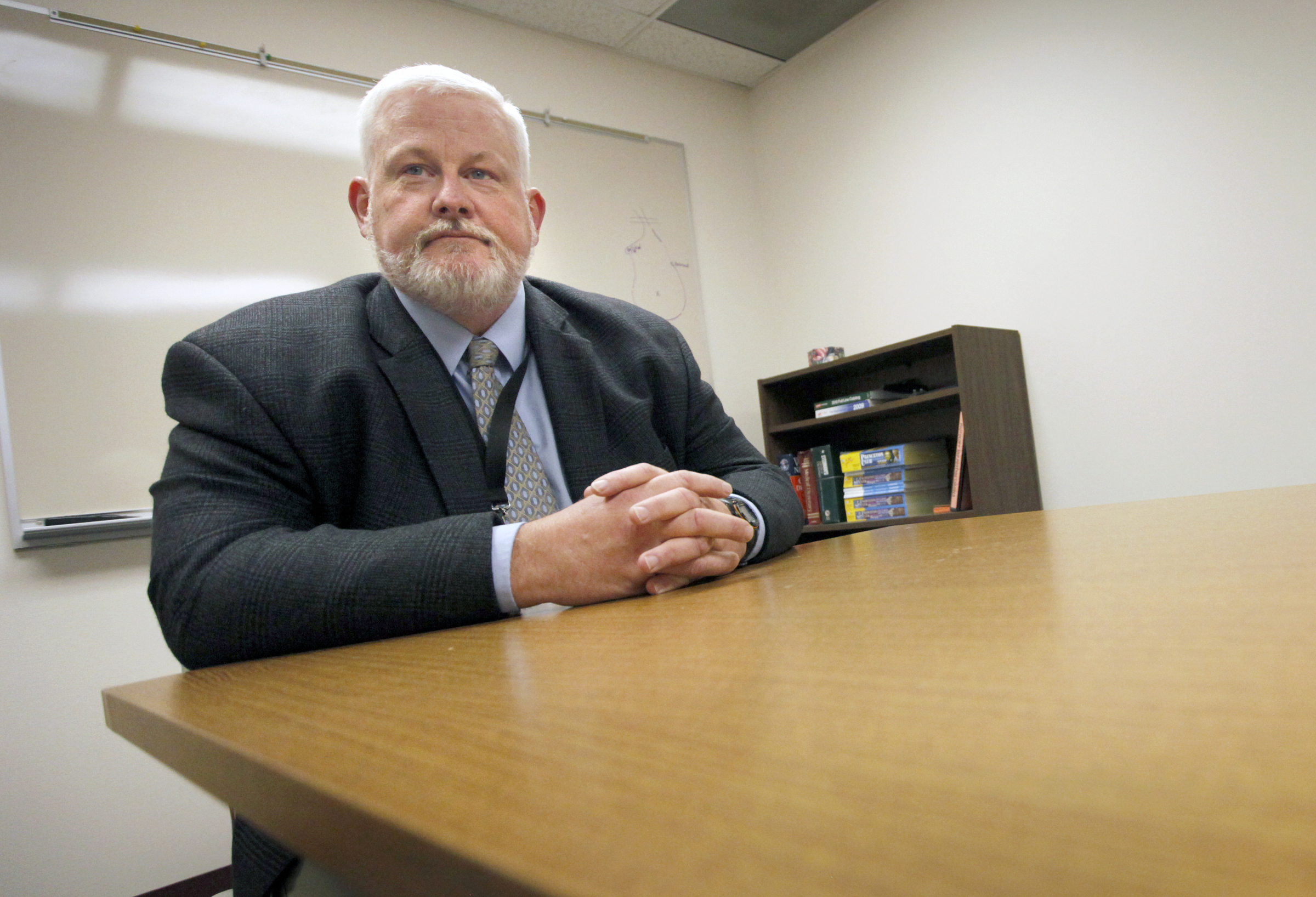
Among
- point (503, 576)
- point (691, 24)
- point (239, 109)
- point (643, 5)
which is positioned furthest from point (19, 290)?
point (691, 24)

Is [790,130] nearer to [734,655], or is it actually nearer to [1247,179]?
[1247,179]

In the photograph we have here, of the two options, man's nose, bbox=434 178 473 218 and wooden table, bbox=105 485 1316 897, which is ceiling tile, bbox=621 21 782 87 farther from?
wooden table, bbox=105 485 1316 897

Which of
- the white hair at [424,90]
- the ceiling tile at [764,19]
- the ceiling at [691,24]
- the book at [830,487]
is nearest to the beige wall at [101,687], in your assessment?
the ceiling at [691,24]

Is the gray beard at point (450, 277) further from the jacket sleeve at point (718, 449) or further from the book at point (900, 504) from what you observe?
the book at point (900, 504)

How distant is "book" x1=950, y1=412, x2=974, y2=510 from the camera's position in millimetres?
2758

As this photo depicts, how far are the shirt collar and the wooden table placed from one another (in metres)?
0.79

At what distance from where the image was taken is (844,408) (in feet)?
10.3

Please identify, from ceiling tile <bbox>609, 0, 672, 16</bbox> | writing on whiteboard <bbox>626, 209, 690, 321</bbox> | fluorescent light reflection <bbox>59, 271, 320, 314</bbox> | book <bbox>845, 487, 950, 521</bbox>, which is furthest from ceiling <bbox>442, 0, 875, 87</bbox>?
book <bbox>845, 487, 950, 521</bbox>

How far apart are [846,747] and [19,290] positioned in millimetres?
2684

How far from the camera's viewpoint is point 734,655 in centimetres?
39

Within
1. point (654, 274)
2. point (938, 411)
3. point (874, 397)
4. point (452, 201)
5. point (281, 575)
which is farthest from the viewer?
point (654, 274)

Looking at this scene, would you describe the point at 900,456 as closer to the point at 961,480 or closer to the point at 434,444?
the point at 961,480

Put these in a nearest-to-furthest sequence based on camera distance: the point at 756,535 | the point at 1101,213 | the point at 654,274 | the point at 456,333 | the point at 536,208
Result: the point at 756,535
the point at 456,333
the point at 536,208
the point at 1101,213
the point at 654,274

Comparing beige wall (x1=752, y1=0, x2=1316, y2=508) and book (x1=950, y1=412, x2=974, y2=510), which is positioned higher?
beige wall (x1=752, y1=0, x2=1316, y2=508)
